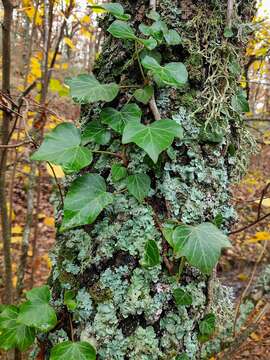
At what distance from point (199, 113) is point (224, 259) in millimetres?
3415

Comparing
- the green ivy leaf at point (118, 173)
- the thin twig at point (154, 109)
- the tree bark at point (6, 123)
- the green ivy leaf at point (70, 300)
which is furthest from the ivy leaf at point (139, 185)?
the tree bark at point (6, 123)

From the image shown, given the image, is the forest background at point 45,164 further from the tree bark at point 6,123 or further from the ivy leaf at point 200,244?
the ivy leaf at point 200,244

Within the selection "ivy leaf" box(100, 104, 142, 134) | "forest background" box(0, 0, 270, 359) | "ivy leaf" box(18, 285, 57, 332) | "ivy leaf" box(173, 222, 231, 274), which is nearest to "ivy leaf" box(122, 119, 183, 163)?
"ivy leaf" box(100, 104, 142, 134)

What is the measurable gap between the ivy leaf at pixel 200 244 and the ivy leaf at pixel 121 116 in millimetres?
259

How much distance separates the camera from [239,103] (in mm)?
876

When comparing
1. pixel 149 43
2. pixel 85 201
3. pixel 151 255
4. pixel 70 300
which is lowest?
pixel 70 300

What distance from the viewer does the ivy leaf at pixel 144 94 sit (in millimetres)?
762

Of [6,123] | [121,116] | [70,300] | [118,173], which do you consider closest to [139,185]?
[118,173]

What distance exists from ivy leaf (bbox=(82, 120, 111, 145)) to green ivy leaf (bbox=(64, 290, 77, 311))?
339 millimetres

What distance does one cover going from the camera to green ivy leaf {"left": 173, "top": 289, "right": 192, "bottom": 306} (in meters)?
0.72

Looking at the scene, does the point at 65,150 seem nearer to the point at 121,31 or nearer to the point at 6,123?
the point at 121,31

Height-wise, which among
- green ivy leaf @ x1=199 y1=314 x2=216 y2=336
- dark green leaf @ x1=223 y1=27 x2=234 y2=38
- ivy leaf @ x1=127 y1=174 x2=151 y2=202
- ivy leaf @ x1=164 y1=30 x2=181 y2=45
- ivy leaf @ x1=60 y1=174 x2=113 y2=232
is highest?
dark green leaf @ x1=223 y1=27 x2=234 y2=38

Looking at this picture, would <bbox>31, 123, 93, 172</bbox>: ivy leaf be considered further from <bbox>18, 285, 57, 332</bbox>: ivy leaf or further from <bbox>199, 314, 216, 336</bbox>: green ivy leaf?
<bbox>199, 314, 216, 336</bbox>: green ivy leaf

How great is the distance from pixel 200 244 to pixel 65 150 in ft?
1.13
